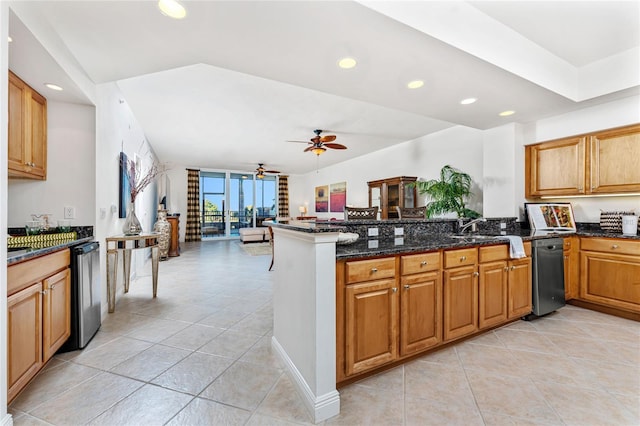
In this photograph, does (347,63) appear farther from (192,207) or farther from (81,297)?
(192,207)

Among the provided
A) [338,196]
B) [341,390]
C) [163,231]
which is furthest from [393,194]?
[163,231]

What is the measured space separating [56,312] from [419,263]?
2.54 m

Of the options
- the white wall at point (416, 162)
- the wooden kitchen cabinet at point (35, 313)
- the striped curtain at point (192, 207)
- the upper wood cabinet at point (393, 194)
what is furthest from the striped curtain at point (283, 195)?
the wooden kitchen cabinet at point (35, 313)

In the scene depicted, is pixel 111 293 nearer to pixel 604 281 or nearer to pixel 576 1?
pixel 576 1

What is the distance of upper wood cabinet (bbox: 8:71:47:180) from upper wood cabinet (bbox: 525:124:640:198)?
16.9ft

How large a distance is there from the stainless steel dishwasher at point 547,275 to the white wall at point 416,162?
68.3 inches

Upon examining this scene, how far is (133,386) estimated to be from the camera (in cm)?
167

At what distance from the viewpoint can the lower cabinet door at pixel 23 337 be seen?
55.9 inches

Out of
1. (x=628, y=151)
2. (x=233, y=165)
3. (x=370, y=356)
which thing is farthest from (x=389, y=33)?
(x=233, y=165)

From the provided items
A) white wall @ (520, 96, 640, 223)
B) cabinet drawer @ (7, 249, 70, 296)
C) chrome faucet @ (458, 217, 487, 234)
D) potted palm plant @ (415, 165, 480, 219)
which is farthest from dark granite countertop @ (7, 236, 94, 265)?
white wall @ (520, 96, 640, 223)

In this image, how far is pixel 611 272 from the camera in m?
2.75

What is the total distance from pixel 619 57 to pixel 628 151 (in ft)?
3.12

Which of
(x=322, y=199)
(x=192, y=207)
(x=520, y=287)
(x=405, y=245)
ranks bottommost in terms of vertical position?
(x=520, y=287)

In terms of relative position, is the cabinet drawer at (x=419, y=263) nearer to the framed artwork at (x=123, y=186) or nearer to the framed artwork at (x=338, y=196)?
the framed artwork at (x=123, y=186)
